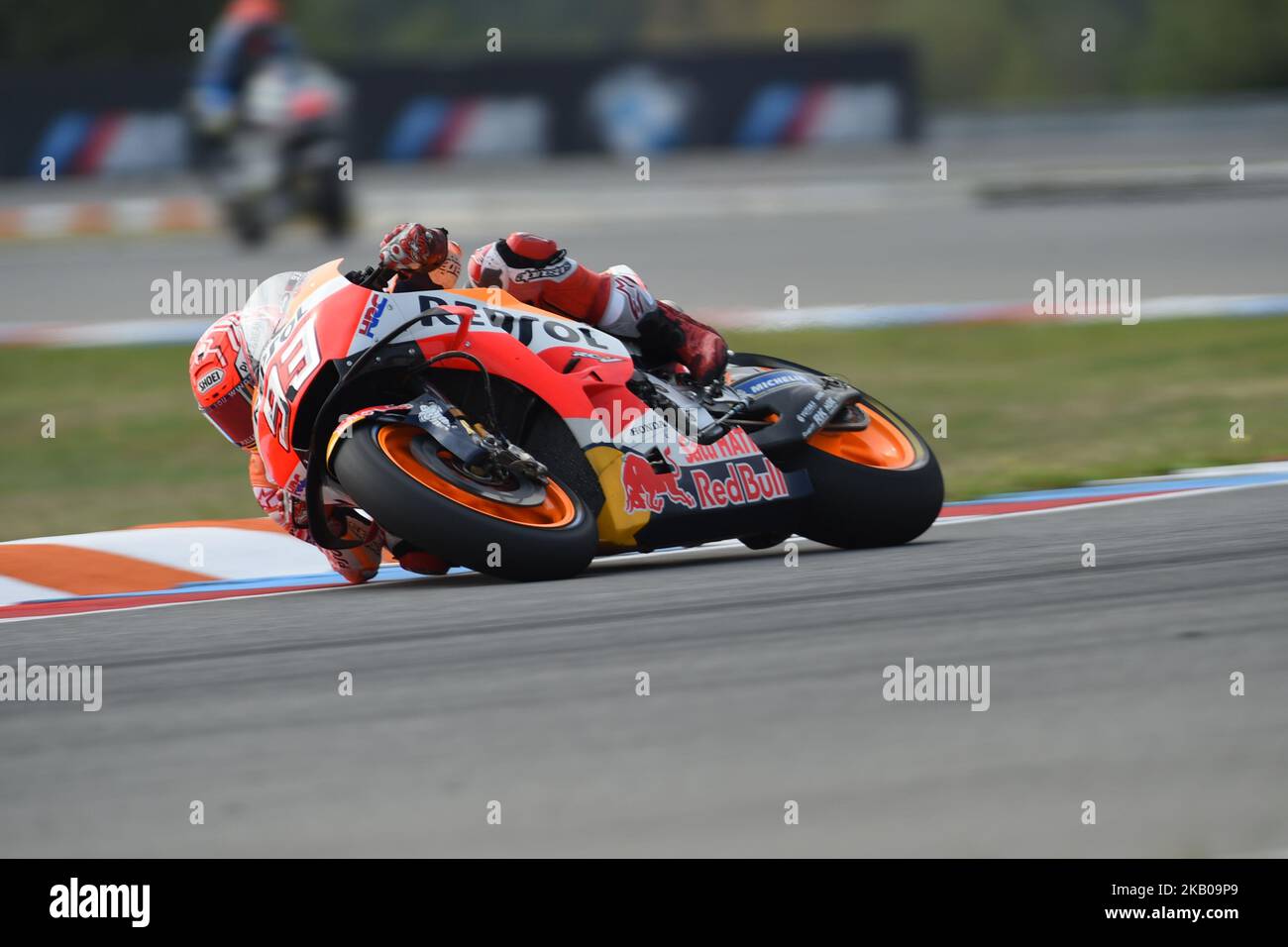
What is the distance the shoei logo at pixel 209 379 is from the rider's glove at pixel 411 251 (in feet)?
2.27

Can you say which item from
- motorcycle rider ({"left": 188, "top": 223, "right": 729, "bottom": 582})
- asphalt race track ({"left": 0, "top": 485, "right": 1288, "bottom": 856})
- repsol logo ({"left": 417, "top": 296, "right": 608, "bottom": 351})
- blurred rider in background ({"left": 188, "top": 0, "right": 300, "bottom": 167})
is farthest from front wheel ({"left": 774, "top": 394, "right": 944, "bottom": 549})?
blurred rider in background ({"left": 188, "top": 0, "right": 300, "bottom": 167})

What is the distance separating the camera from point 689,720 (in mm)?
4020

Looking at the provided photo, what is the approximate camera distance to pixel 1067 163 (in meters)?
28.6

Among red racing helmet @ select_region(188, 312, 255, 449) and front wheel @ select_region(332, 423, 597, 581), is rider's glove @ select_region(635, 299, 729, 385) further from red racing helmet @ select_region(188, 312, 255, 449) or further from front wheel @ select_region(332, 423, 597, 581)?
red racing helmet @ select_region(188, 312, 255, 449)

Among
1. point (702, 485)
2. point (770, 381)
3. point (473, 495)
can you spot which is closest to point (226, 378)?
point (473, 495)

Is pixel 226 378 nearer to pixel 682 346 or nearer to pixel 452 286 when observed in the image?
pixel 452 286

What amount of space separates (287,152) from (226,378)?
13022 mm

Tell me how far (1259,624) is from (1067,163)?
2497cm

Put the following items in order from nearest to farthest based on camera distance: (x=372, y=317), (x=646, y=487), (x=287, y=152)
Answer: (x=372, y=317) → (x=646, y=487) → (x=287, y=152)

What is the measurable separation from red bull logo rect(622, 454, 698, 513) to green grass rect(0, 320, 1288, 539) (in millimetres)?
2648

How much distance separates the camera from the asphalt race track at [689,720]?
134 inches

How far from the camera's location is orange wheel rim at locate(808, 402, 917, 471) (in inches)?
241
